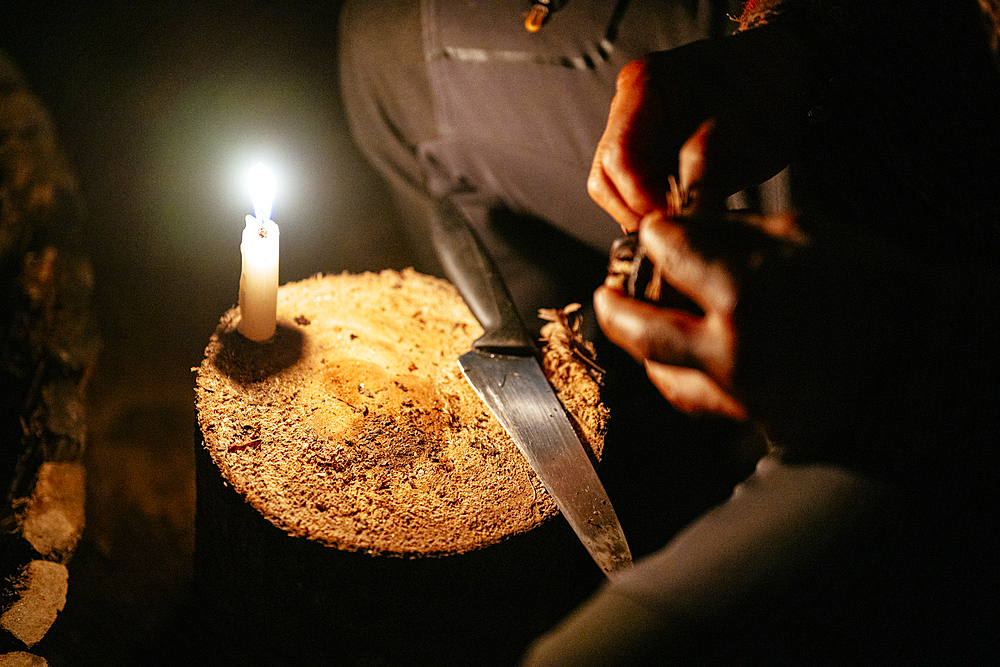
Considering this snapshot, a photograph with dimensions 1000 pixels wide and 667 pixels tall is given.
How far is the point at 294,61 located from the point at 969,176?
231 centimetres

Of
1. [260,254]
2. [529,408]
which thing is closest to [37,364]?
[260,254]

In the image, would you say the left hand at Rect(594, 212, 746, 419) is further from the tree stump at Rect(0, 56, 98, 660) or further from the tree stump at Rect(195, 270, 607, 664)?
the tree stump at Rect(0, 56, 98, 660)

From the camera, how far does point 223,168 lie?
2.29 meters

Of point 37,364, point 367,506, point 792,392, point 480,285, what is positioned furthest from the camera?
point 37,364

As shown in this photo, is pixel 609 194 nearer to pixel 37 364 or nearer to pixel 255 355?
pixel 255 355

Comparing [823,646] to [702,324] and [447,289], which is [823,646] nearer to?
[702,324]

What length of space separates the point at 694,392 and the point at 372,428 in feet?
2.06

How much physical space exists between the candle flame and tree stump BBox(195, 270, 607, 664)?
12.1 inches

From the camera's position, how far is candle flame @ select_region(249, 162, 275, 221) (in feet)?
3.60

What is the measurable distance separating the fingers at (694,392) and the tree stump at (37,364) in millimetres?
1465

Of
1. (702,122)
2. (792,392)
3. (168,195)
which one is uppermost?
(702,122)

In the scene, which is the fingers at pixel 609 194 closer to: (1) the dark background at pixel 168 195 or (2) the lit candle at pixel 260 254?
(2) the lit candle at pixel 260 254

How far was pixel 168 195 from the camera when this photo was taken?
2.23 metres

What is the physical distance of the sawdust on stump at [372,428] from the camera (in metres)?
1.00
